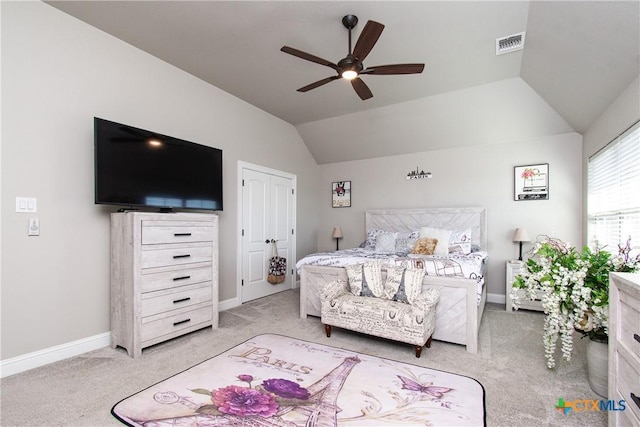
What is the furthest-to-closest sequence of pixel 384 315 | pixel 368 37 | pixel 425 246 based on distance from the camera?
pixel 425 246 < pixel 384 315 < pixel 368 37

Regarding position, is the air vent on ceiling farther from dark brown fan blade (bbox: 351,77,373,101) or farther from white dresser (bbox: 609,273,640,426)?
white dresser (bbox: 609,273,640,426)

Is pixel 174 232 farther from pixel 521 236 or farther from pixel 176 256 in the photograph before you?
pixel 521 236

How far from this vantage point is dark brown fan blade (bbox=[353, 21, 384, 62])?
6.82ft

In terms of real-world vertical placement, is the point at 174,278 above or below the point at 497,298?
above

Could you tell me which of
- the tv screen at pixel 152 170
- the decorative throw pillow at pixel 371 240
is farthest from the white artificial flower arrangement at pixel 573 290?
the tv screen at pixel 152 170

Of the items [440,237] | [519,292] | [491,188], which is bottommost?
[519,292]

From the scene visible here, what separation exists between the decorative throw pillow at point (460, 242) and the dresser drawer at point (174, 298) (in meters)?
3.21

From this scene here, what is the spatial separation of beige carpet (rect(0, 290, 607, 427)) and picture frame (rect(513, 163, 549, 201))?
5.92ft

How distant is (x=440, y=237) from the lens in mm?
4242

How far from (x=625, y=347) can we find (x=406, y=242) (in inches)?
126

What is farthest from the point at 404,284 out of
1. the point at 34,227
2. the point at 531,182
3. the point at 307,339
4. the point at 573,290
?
the point at 34,227

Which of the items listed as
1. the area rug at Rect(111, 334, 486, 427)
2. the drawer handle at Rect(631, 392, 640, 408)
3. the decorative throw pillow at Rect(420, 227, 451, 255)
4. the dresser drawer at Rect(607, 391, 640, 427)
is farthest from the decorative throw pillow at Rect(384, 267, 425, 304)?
the drawer handle at Rect(631, 392, 640, 408)

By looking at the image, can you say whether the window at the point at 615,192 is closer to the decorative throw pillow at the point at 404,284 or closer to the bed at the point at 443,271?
the bed at the point at 443,271

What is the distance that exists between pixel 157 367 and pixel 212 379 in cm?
56
